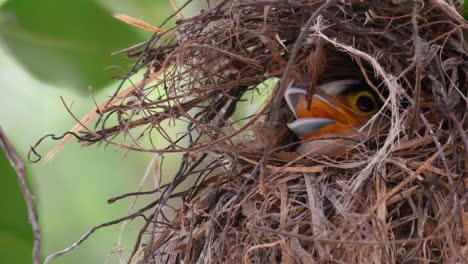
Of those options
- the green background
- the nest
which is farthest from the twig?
the green background

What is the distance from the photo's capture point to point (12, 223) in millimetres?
1364

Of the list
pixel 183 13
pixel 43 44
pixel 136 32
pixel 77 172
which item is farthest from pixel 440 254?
pixel 77 172

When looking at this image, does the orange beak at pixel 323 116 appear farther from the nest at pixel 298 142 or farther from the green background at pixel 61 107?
the green background at pixel 61 107

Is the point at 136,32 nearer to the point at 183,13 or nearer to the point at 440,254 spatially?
the point at 183,13

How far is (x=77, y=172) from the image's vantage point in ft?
5.33

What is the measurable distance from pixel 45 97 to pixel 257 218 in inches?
36.1

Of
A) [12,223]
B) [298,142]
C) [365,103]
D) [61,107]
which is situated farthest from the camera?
[61,107]

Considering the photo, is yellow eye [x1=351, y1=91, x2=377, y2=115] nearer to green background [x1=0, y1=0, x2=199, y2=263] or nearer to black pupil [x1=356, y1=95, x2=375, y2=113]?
black pupil [x1=356, y1=95, x2=375, y2=113]

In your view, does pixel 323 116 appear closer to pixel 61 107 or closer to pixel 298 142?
pixel 298 142

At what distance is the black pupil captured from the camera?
102cm

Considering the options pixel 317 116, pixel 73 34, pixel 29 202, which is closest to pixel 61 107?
pixel 73 34

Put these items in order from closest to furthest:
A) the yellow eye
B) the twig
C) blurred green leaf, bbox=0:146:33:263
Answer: the twig, the yellow eye, blurred green leaf, bbox=0:146:33:263

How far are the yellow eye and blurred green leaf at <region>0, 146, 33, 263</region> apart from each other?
25.4 inches

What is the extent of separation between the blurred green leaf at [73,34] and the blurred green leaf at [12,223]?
0.64ft
